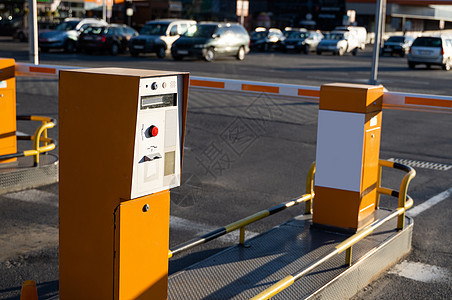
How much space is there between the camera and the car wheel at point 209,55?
1178 inches

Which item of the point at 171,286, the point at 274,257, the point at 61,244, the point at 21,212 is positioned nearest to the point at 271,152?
the point at 21,212

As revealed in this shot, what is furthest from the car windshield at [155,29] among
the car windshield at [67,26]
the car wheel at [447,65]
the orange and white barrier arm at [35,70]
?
the orange and white barrier arm at [35,70]

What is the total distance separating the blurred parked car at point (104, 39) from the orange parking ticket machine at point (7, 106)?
24.7 meters

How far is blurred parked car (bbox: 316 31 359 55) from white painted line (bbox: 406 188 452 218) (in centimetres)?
3452

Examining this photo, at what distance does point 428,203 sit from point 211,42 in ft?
75.7

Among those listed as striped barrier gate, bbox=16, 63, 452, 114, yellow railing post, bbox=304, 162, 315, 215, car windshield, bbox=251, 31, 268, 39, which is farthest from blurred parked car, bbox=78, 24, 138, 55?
yellow railing post, bbox=304, 162, 315, 215

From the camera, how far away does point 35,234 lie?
652 cm

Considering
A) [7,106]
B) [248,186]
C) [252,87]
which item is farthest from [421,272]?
[7,106]

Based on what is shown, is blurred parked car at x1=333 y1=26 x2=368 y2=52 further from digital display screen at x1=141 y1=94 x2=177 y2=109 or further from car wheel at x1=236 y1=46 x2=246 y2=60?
digital display screen at x1=141 y1=94 x2=177 y2=109

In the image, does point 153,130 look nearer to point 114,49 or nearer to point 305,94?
point 305,94

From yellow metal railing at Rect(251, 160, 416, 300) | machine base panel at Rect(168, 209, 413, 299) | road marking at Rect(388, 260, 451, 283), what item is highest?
yellow metal railing at Rect(251, 160, 416, 300)

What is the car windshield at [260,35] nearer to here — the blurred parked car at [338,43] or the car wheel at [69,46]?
the blurred parked car at [338,43]

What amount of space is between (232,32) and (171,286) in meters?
27.4

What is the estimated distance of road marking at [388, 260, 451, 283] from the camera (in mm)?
5637
